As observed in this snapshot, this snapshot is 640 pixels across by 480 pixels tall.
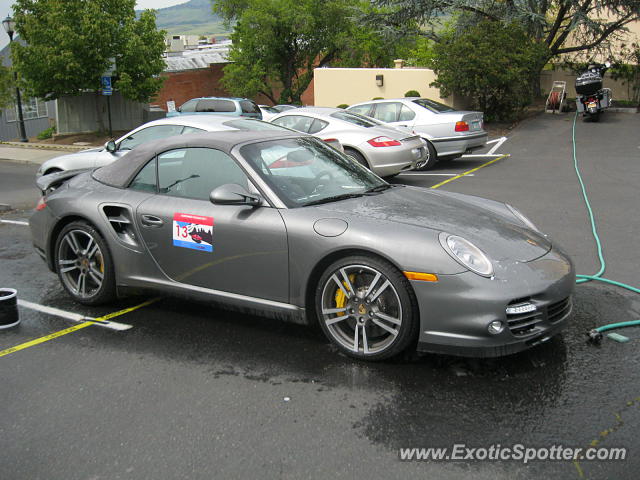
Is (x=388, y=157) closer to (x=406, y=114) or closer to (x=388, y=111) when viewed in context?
(x=406, y=114)

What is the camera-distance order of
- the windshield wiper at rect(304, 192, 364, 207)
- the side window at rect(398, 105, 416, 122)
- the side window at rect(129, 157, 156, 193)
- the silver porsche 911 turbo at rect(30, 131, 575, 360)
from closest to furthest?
the silver porsche 911 turbo at rect(30, 131, 575, 360)
the windshield wiper at rect(304, 192, 364, 207)
the side window at rect(129, 157, 156, 193)
the side window at rect(398, 105, 416, 122)

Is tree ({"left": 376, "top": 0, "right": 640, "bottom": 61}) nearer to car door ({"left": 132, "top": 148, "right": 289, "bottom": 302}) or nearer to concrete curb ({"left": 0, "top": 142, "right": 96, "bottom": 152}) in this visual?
concrete curb ({"left": 0, "top": 142, "right": 96, "bottom": 152})

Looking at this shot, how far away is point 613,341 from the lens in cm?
444

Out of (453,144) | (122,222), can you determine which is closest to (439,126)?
(453,144)

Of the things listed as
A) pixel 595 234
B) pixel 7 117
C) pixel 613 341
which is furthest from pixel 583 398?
pixel 7 117

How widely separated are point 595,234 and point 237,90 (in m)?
38.0

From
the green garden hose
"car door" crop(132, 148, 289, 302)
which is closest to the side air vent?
"car door" crop(132, 148, 289, 302)

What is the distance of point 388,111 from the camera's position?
49.6ft

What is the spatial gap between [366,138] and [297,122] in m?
1.75

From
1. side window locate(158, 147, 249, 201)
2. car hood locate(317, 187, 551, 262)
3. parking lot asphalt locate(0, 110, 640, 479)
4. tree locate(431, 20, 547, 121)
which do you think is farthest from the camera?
tree locate(431, 20, 547, 121)

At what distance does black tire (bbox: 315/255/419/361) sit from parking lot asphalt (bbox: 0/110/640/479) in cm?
14

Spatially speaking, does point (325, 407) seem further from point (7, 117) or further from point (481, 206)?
point (7, 117)

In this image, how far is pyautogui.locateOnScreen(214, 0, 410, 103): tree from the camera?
40.2 meters

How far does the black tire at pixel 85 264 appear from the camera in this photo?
518 centimetres
